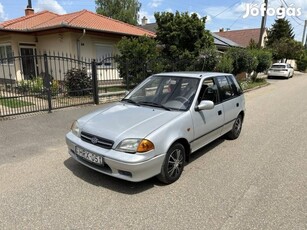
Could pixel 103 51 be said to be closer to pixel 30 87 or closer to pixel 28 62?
pixel 28 62

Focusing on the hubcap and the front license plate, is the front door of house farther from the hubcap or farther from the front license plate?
the hubcap

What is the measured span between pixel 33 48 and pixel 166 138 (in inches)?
581

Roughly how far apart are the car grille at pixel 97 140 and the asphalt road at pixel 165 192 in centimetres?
60

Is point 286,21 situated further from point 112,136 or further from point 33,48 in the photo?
point 112,136

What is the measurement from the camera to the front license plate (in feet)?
10.9

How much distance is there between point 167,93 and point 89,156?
67.7 inches

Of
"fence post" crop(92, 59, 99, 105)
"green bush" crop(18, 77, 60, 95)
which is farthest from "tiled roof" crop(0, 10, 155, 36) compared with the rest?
"fence post" crop(92, 59, 99, 105)

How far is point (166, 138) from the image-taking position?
343cm

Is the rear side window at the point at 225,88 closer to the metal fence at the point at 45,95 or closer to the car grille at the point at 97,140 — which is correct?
the car grille at the point at 97,140

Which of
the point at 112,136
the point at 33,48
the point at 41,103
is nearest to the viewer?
the point at 112,136

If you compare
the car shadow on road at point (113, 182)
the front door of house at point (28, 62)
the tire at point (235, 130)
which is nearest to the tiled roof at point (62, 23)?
the front door of house at point (28, 62)

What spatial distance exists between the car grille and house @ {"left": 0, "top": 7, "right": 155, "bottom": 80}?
10345mm

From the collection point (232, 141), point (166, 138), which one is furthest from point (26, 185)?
point (232, 141)

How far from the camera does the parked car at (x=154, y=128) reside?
322 centimetres
